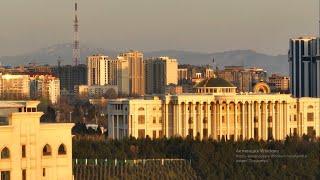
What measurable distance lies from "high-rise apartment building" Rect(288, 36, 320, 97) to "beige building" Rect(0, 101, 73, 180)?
6473 cm

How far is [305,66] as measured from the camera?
273 ft

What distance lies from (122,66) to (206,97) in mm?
86591

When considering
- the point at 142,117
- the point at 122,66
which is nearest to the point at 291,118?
→ the point at 142,117

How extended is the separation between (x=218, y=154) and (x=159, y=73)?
102 m

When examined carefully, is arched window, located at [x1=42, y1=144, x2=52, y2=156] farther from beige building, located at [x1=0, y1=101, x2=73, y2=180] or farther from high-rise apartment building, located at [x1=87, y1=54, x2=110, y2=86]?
high-rise apartment building, located at [x1=87, y1=54, x2=110, y2=86]

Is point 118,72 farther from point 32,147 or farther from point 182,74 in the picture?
point 32,147

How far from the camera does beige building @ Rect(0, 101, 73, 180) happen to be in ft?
51.1

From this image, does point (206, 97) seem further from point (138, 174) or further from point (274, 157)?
point (138, 174)

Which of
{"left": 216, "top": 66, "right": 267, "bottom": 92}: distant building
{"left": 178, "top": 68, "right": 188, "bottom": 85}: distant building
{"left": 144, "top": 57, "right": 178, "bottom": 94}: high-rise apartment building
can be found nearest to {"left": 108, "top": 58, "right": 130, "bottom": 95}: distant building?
{"left": 144, "top": 57, "right": 178, "bottom": 94}: high-rise apartment building

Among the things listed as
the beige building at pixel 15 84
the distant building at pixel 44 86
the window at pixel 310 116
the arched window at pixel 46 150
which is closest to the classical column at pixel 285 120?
the window at pixel 310 116

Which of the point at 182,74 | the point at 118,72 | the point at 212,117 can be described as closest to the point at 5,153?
the point at 212,117

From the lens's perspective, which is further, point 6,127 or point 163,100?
point 163,100

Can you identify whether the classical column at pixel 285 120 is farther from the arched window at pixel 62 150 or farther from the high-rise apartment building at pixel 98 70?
the high-rise apartment building at pixel 98 70

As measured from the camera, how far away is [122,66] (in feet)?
471
